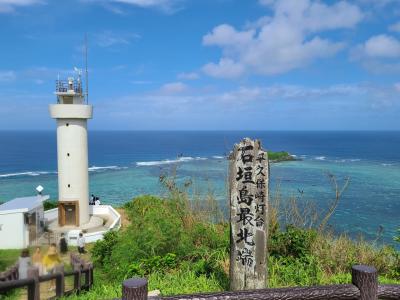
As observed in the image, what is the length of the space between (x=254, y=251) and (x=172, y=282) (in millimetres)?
1257

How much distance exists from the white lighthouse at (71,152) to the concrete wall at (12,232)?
169 centimetres

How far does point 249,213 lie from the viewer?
125 inches

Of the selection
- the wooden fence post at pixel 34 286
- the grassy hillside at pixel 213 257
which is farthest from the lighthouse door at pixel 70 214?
the wooden fence post at pixel 34 286

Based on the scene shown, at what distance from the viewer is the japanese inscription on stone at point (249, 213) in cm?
314

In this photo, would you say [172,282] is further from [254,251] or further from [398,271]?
[398,271]

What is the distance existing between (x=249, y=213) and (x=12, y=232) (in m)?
9.58

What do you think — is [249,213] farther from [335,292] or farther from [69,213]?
[69,213]

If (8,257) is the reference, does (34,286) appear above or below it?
above

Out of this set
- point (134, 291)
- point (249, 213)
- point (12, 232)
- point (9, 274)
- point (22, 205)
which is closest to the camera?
point (134, 291)

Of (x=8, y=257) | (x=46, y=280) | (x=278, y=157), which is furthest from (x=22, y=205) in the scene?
(x=278, y=157)

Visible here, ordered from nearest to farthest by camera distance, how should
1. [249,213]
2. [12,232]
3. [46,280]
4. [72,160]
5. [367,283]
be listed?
[367,283] < [249,213] < [46,280] < [12,232] < [72,160]

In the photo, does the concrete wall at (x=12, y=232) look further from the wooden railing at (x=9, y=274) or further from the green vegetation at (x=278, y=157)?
the green vegetation at (x=278, y=157)

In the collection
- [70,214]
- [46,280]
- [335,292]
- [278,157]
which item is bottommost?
[70,214]

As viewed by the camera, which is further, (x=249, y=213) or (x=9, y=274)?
(x=9, y=274)
